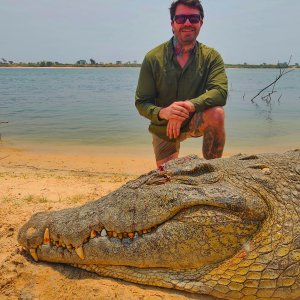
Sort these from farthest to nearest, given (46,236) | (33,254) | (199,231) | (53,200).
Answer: (53,200) < (33,254) < (46,236) < (199,231)

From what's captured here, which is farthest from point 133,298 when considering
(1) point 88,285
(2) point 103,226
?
(2) point 103,226

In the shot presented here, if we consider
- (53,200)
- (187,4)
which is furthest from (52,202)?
(187,4)

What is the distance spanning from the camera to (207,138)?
5.06 meters

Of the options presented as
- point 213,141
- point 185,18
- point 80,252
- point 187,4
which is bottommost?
point 80,252

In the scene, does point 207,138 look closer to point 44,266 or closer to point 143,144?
point 44,266

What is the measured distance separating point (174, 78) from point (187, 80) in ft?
0.57

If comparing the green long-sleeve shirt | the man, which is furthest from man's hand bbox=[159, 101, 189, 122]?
the green long-sleeve shirt

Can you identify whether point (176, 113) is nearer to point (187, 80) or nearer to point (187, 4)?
point (187, 80)

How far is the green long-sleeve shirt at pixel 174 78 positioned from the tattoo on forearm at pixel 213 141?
0.31m

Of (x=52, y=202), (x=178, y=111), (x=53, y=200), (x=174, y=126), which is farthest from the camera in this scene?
(x=53, y=200)

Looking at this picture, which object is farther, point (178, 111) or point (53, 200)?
point (53, 200)

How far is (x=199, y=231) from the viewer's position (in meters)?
2.71

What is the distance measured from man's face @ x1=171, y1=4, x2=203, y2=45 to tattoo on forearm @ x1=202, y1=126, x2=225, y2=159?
3.90 feet

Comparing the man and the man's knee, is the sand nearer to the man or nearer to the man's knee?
the man
